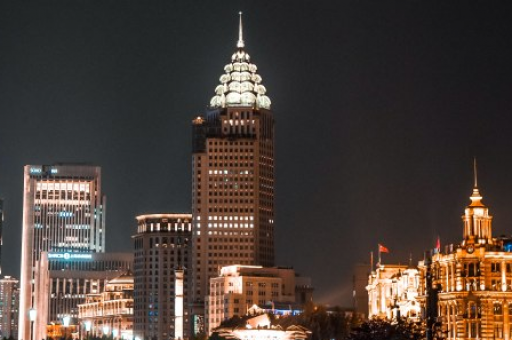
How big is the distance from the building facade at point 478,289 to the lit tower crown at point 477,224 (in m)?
0.14

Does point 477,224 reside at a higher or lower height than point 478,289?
higher

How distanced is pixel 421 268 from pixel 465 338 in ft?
53.6

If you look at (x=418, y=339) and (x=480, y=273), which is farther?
(x=480, y=273)

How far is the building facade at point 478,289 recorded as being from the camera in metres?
171

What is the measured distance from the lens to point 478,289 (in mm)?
172000

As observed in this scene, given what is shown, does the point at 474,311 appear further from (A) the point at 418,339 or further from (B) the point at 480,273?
(A) the point at 418,339

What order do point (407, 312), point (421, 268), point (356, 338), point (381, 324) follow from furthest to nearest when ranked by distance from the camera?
1. point (407, 312)
2. point (421, 268)
3. point (381, 324)
4. point (356, 338)

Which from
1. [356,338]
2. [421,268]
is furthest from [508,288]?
[356,338]

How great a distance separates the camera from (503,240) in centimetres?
17788

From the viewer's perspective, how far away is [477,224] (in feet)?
577

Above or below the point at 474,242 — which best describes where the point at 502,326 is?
below

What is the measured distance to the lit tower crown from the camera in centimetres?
Answer: 17488

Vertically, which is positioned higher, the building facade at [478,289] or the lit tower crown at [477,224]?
the lit tower crown at [477,224]

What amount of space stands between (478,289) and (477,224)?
32.1ft
